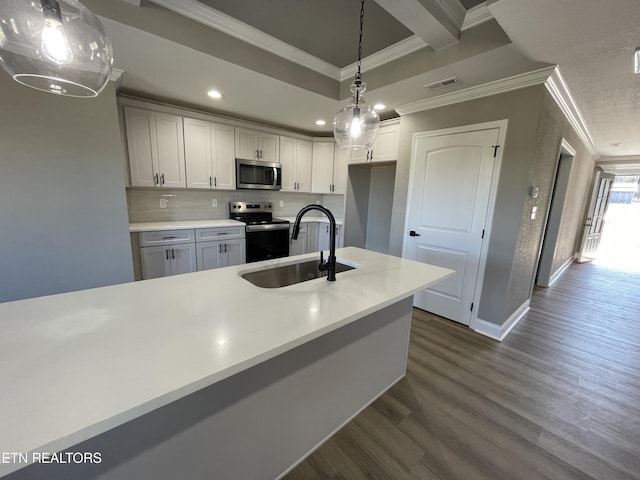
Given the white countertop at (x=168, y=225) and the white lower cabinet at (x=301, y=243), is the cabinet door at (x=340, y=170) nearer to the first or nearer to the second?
the white lower cabinet at (x=301, y=243)

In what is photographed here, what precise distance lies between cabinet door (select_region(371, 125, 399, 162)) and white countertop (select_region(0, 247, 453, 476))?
2421mm

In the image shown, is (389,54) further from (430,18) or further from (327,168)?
(327,168)

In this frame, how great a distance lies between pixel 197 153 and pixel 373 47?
2337 mm

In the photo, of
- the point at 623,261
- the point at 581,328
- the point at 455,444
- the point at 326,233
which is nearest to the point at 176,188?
the point at 326,233

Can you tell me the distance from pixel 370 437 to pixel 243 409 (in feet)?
2.92

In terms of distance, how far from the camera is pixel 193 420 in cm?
92

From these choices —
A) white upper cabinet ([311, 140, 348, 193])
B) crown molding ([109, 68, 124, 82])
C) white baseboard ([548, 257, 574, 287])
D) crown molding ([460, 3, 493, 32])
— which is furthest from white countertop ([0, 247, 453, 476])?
white baseboard ([548, 257, 574, 287])

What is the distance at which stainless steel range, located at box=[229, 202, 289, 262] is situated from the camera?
3580 millimetres

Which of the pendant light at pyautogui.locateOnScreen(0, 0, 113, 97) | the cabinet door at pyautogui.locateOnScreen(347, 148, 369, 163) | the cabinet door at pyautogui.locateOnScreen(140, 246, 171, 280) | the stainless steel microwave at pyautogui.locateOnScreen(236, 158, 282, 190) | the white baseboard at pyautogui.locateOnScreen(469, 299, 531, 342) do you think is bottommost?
the white baseboard at pyautogui.locateOnScreen(469, 299, 531, 342)

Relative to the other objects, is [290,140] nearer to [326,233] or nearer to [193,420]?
[326,233]

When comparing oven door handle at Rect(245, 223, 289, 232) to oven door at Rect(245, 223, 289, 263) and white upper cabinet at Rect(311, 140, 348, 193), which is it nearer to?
oven door at Rect(245, 223, 289, 263)

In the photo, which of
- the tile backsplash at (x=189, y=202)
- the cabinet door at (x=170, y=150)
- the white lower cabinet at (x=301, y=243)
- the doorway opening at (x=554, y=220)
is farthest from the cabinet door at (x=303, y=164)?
the doorway opening at (x=554, y=220)

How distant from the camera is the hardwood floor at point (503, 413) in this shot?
4.50 feet

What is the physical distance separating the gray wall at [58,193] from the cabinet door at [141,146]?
0.68m
